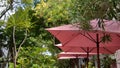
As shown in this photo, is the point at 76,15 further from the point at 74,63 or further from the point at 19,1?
the point at 74,63

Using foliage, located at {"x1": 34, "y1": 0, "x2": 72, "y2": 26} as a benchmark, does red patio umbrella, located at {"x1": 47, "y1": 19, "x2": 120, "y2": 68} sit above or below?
above

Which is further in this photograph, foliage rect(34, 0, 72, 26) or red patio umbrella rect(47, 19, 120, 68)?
foliage rect(34, 0, 72, 26)

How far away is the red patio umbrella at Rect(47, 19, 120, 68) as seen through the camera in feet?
19.1

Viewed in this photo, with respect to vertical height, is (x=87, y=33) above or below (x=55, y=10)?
above

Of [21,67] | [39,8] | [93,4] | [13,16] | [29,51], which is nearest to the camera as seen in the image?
[93,4]

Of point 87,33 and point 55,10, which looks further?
point 55,10

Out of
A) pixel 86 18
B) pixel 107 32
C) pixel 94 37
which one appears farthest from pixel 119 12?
pixel 94 37

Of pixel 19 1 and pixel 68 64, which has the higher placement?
pixel 19 1

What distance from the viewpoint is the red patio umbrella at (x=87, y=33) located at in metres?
5.83

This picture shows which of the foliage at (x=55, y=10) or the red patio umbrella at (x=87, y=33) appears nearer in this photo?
the red patio umbrella at (x=87, y=33)

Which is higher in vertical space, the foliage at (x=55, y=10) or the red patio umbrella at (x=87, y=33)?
the red patio umbrella at (x=87, y=33)

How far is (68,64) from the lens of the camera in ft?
66.8

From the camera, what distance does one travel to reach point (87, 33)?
6.73 meters

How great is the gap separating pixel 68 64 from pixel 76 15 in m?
15.2
